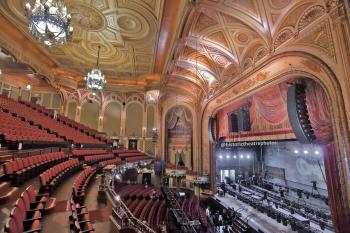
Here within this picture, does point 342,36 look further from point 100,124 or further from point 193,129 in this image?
point 100,124

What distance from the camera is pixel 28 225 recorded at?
1.44 m

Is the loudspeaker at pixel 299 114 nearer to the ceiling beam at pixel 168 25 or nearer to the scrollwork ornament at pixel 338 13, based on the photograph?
the scrollwork ornament at pixel 338 13

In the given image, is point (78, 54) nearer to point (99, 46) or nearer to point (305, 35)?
point (99, 46)

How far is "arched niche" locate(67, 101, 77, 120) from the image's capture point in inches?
388

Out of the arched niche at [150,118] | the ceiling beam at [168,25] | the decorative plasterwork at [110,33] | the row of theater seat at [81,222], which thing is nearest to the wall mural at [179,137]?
the arched niche at [150,118]

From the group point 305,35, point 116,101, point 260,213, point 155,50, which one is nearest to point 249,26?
point 305,35

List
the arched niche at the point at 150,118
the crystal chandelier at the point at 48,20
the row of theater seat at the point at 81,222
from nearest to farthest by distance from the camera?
the row of theater seat at the point at 81,222
the crystal chandelier at the point at 48,20
the arched niche at the point at 150,118

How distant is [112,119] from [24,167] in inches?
295

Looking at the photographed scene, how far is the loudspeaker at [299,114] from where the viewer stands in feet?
12.4

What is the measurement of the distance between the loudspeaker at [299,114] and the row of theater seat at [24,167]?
466 centimetres

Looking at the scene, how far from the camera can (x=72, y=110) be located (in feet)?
32.6

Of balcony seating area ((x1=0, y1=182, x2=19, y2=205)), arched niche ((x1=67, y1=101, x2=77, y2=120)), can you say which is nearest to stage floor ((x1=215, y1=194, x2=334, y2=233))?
balcony seating area ((x1=0, y1=182, x2=19, y2=205))

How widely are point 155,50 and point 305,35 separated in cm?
459

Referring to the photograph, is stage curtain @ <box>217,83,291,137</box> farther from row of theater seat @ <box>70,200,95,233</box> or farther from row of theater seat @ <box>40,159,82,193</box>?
row of theater seat @ <box>40,159,82,193</box>
